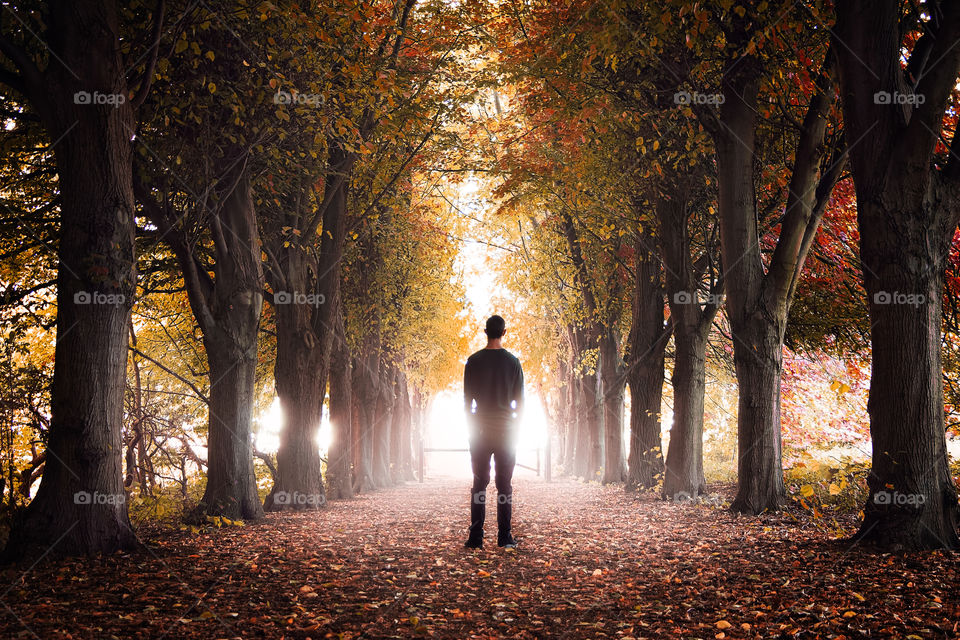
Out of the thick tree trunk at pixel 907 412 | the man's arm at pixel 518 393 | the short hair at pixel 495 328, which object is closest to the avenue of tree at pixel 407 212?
the thick tree trunk at pixel 907 412

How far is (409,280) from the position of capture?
20828 millimetres

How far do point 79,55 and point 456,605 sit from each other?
625 centimetres

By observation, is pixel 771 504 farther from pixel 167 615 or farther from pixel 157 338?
pixel 157 338

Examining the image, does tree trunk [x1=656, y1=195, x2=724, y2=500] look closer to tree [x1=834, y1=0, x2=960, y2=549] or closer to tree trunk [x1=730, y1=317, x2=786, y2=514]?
tree trunk [x1=730, y1=317, x2=786, y2=514]

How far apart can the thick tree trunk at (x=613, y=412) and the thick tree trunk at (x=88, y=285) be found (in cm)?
1428

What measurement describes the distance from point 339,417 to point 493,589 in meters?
12.0

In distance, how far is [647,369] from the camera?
49.3ft

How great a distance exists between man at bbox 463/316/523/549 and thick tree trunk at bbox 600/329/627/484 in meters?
11.6

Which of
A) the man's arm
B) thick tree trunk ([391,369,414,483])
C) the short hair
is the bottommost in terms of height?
thick tree trunk ([391,369,414,483])

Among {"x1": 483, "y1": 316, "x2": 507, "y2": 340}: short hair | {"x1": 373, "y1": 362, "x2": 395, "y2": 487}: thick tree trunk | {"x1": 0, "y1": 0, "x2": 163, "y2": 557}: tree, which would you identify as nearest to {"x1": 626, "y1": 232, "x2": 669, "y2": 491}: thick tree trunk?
{"x1": 483, "y1": 316, "x2": 507, "y2": 340}: short hair

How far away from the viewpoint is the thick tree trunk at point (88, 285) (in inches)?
238

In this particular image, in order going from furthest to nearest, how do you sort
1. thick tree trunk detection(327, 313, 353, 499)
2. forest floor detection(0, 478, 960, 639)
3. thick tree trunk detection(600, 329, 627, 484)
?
1. thick tree trunk detection(600, 329, 627, 484)
2. thick tree trunk detection(327, 313, 353, 499)
3. forest floor detection(0, 478, 960, 639)

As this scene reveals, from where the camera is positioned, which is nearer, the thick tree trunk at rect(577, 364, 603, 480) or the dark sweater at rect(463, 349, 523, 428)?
the dark sweater at rect(463, 349, 523, 428)

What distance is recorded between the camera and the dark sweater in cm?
713
